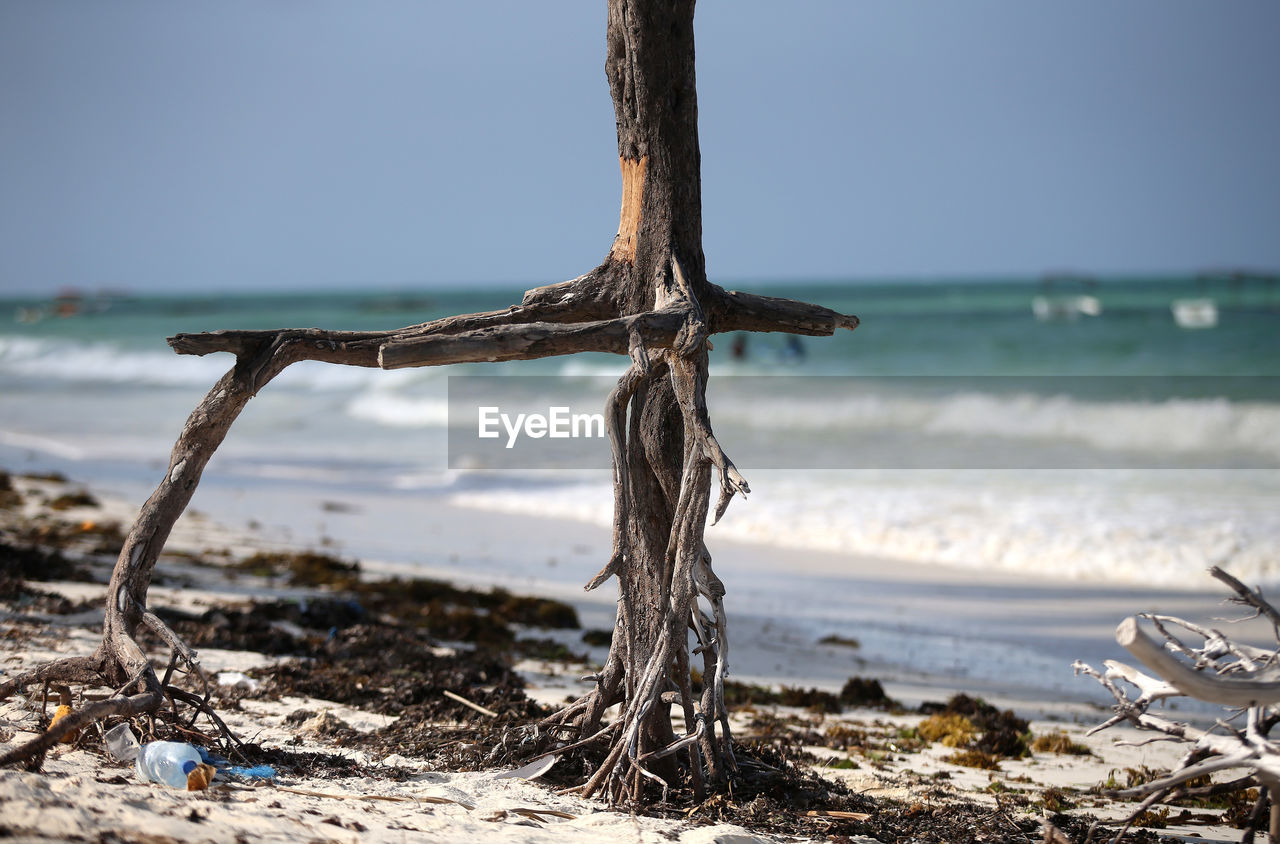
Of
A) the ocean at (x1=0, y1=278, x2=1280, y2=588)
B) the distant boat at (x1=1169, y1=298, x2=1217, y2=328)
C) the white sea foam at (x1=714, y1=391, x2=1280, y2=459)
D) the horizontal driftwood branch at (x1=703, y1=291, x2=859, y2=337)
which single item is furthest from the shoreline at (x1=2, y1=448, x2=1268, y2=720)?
the distant boat at (x1=1169, y1=298, x2=1217, y2=328)

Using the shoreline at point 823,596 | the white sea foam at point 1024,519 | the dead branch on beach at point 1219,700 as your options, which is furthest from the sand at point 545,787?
the white sea foam at point 1024,519

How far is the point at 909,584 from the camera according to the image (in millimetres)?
8656

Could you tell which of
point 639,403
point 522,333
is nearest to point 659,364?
point 639,403

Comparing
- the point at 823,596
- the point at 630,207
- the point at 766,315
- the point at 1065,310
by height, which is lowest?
the point at 823,596

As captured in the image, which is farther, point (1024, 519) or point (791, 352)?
point (791, 352)

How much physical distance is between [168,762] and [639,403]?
6.70 feet

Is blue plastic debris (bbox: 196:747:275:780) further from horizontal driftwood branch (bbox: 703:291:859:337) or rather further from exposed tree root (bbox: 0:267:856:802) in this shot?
horizontal driftwood branch (bbox: 703:291:859:337)

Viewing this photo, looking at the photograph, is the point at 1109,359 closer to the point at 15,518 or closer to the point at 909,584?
the point at 909,584

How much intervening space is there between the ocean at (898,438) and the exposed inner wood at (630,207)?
6632 mm

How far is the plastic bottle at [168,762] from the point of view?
10.4ft

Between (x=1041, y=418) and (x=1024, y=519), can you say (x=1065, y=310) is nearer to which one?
(x=1041, y=418)

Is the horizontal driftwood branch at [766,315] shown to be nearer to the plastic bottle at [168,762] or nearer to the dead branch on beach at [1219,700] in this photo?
the dead branch on beach at [1219,700]

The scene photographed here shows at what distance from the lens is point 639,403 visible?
3.75 m

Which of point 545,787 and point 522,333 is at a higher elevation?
point 522,333
